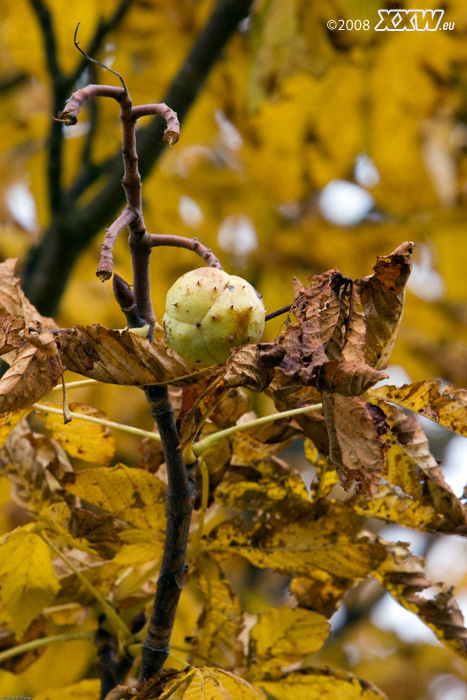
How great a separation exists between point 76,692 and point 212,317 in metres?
0.56

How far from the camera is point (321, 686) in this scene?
0.91 m

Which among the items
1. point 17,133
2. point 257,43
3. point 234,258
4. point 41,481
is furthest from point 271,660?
point 17,133

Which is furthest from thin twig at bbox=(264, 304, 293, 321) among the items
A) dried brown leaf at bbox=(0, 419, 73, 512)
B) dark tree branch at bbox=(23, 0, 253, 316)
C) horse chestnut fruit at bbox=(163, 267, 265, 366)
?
dark tree branch at bbox=(23, 0, 253, 316)

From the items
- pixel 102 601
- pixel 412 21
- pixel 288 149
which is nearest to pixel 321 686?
pixel 102 601

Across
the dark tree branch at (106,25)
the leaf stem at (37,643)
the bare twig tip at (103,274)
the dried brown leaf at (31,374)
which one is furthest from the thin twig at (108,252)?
the dark tree branch at (106,25)

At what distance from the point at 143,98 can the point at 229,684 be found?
1.92 m

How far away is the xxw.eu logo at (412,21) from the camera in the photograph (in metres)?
1.80

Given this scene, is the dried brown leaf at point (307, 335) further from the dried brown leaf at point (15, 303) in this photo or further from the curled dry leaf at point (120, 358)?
the dried brown leaf at point (15, 303)

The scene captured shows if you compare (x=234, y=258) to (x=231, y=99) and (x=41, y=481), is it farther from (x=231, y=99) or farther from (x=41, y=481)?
(x=41, y=481)

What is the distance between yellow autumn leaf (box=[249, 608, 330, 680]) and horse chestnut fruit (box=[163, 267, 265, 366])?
0.41 m

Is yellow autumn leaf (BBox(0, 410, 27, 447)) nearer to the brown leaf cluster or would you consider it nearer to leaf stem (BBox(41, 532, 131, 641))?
leaf stem (BBox(41, 532, 131, 641))

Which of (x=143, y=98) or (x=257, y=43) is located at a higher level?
(x=257, y=43)

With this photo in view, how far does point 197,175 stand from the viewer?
2664 millimetres

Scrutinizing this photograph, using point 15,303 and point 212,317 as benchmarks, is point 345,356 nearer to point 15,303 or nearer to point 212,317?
point 212,317
